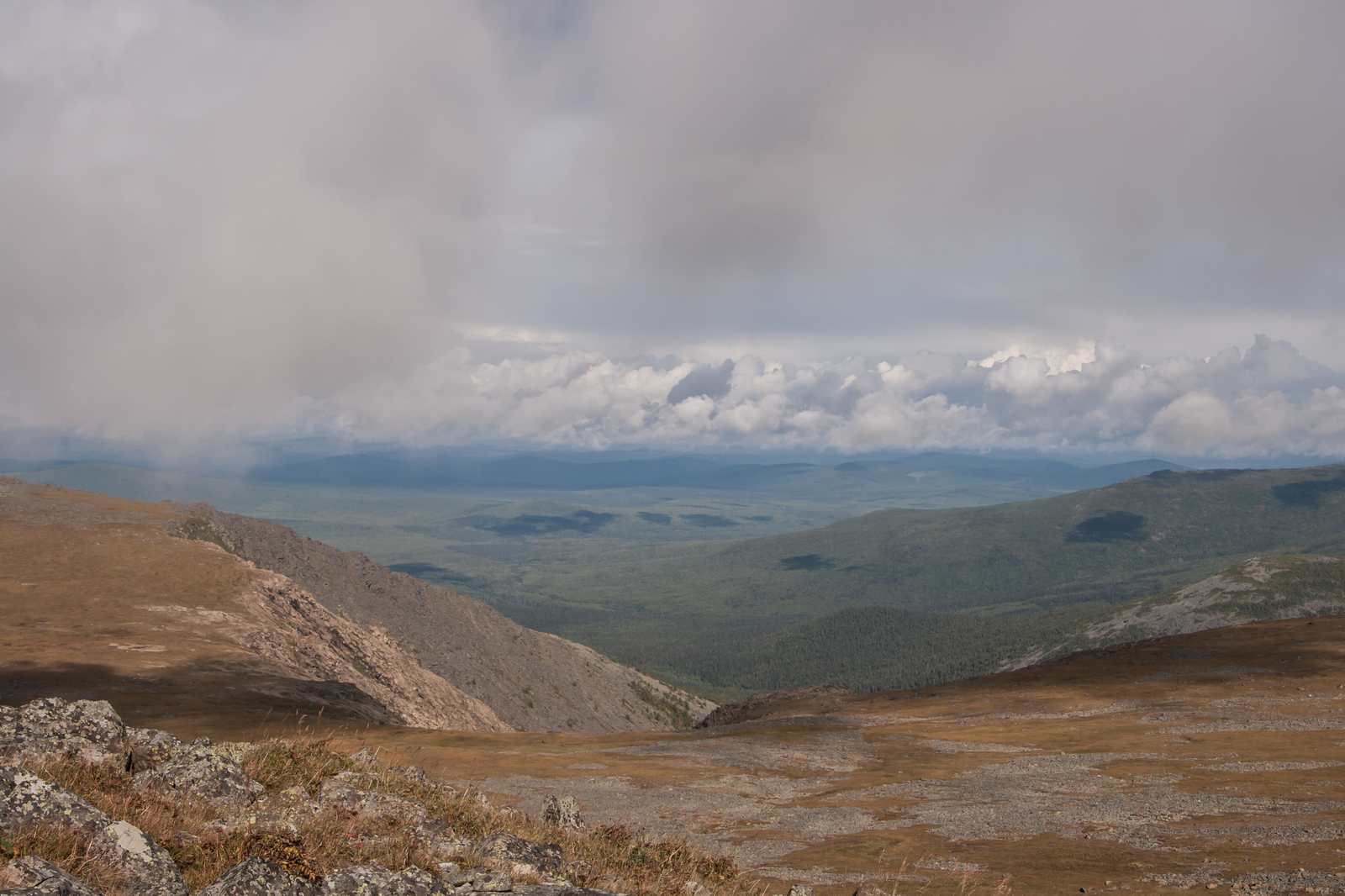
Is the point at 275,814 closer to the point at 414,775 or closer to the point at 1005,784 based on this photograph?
the point at 414,775

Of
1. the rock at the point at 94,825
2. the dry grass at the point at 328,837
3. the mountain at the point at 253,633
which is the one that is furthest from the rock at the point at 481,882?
the mountain at the point at 253,633

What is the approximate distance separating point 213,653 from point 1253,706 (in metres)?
74.1

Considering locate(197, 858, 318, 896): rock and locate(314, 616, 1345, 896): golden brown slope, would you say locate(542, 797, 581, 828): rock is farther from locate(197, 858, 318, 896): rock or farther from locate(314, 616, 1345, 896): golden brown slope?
locate(197, 858, 318, 896): rock

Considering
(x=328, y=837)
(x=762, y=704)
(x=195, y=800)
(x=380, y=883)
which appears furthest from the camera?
(x=762, y=704)

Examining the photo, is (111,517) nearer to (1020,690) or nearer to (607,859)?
(607,859)

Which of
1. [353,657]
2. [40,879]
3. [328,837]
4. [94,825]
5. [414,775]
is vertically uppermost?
[40,879]

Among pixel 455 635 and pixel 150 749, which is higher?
pixel 150 749

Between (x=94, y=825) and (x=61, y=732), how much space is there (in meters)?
4.66

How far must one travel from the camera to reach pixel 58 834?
7.36 metres

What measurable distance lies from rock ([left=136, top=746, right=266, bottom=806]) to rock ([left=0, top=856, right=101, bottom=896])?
457cm

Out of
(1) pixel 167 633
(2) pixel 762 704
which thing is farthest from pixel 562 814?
(2) pixel 762 704

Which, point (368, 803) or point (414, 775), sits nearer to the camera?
point (368, 803)

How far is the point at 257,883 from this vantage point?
23.3 ft

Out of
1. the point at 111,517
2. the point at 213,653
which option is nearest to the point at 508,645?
the point at 111,517
